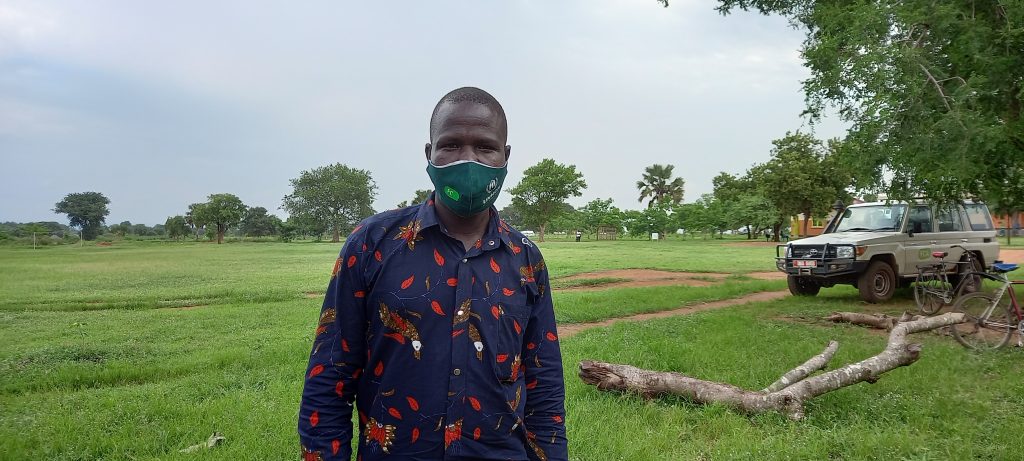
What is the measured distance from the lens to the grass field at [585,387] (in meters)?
4.18

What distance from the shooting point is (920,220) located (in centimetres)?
1203

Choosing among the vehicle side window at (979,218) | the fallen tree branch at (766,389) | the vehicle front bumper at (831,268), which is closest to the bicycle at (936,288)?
the vehicle front bumper at (831,268)

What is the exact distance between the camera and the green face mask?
1767mm

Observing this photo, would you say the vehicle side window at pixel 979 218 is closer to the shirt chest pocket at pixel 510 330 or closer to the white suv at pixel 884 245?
the white suv at pixel 884 245

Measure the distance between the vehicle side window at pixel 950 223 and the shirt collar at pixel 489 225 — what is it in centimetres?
1362

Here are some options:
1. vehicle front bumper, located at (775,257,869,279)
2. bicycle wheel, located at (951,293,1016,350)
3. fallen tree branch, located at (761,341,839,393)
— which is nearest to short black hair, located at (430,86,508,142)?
fallen tree branch, located at (761,341,839,393)

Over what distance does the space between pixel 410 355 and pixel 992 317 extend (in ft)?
28.1

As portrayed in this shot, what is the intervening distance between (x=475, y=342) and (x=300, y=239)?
65562 millimetres

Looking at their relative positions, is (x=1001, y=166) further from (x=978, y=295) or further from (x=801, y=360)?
(x=801, y=360)

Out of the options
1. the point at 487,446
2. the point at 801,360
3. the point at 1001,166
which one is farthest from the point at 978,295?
the point at 487,446

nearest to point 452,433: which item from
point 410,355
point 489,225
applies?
point 410,355

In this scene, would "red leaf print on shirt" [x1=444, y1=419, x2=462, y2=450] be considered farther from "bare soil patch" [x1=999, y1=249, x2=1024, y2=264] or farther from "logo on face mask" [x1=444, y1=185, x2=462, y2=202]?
"bare soil patch" [x1=999, y1=249, x2=1024, y2=264]

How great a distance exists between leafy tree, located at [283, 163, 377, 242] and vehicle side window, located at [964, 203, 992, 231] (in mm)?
56453

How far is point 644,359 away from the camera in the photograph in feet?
21.7
